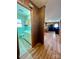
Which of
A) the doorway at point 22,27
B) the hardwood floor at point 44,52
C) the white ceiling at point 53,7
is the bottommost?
the hardwood floor at point 44,52

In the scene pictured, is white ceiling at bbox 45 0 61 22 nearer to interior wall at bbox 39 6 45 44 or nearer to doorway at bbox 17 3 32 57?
interior wall at bbox 39 6 45 44

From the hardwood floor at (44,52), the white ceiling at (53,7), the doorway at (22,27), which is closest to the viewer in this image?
the doorway at (22,27)

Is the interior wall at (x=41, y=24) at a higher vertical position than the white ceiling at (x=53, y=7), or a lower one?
lower

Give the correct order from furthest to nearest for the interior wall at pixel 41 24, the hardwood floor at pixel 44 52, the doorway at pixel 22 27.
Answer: the interior wall at pixel 41 24 → the hardwood floor at pixel 44 52 → the doorway at pixel 22 27

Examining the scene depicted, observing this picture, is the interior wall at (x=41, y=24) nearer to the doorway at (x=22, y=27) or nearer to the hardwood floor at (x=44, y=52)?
the hardwood floor at (x=44, y=52)

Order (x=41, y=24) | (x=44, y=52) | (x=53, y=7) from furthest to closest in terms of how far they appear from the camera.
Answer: (x=41, y=24) → (x=53, y=7) → (x=44, y=52)

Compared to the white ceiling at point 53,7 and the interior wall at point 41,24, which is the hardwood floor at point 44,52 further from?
the white ceiling at point 53,7

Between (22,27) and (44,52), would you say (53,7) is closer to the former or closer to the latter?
(44,52)

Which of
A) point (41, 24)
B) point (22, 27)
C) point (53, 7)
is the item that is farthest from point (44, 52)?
point (53, 7)

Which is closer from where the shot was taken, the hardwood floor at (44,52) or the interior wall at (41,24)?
the hardwood floor at (44,52)

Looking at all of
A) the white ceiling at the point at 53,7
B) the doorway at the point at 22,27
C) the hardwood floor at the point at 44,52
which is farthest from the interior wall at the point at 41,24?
the doorway at the point at 22,27
